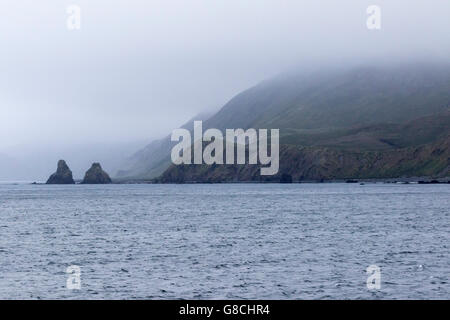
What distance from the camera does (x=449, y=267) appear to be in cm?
6619

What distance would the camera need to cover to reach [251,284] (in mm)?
57562

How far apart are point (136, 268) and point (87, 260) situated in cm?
949

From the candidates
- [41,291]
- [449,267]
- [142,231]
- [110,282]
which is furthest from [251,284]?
[142,231]

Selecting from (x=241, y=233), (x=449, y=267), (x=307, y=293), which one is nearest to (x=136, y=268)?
(x=307, y=293)
